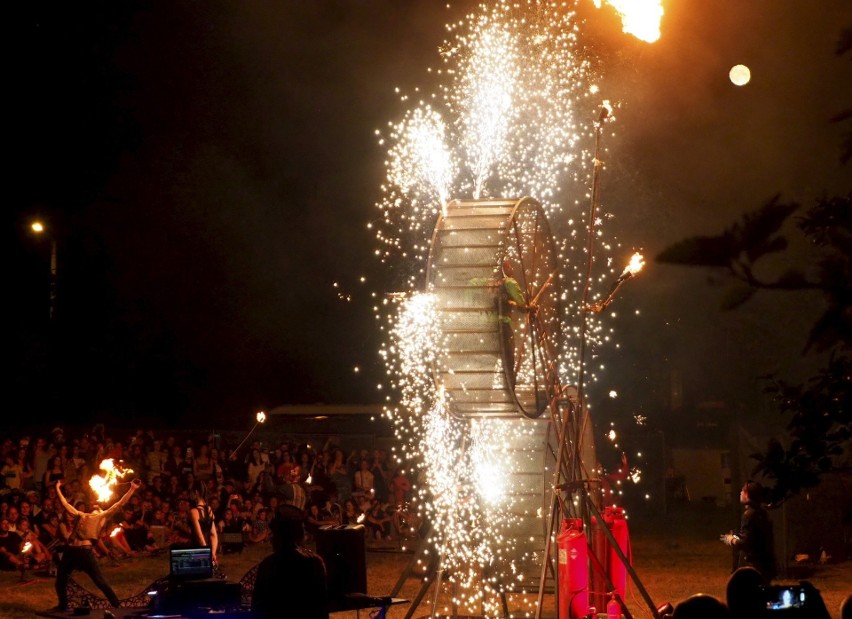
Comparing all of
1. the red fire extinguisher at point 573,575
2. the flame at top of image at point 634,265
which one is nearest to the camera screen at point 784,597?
the flame at top of image at point 634,265

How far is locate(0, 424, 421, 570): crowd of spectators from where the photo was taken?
16.2m

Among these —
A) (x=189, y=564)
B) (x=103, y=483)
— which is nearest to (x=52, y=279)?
(x=103, y=483)

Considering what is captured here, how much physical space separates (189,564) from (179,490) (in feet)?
33.3

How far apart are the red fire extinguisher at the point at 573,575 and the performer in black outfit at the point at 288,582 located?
4.22 metres

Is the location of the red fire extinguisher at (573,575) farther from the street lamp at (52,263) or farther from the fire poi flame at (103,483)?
the street lamp at (52,263)

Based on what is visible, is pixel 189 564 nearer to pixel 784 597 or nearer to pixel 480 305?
pixel 480 305

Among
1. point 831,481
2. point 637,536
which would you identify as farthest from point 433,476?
point 831,481

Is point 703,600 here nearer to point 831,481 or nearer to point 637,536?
point 831,481

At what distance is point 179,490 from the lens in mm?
18406

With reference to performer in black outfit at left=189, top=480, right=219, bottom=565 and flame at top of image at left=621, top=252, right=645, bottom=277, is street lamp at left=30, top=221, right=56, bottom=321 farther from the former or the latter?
flame at top of image at left=621, top=252, right=645, bottom=277

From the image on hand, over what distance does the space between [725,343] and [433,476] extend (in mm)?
8336

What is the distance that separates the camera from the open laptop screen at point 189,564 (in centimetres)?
855

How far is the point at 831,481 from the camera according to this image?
17.8 m

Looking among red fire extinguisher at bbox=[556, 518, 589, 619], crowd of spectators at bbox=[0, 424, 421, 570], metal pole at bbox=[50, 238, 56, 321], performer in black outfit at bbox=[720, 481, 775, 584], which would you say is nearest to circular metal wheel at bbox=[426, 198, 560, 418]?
red fire extinguisher at bbox=[556, 518, 589, 619]
